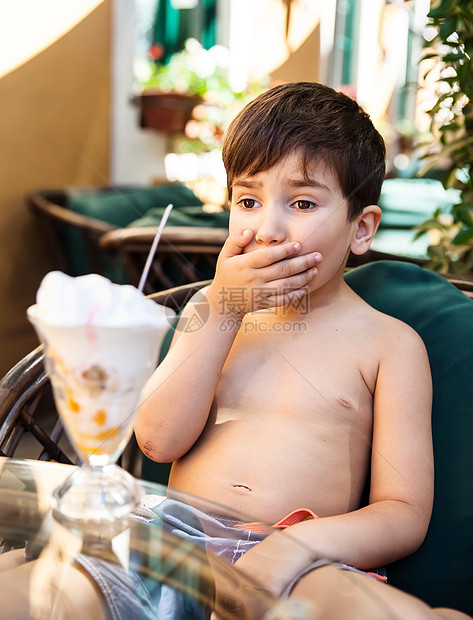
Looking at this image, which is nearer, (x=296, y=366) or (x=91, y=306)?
(x=91, y=306)

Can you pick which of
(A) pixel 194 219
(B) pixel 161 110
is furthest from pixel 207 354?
(B) pixel 161 110

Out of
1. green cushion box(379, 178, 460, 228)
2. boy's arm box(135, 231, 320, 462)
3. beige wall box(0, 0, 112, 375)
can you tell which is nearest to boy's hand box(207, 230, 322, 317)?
boy's arm box(135, 231, 320, 462)

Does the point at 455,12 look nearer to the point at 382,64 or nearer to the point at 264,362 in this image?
the point at 264,362

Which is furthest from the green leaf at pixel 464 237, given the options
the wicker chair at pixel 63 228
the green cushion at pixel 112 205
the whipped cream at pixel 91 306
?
the wicker chair at pixel 63 228

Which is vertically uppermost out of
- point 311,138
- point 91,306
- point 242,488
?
point 311,138

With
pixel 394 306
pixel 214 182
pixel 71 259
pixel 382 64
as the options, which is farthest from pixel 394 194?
pixel 382 64

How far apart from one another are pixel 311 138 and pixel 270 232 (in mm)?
163

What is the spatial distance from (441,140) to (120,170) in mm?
2207

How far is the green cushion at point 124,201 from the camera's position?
2.70 meters

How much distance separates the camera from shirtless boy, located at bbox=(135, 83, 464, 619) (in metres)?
0.94

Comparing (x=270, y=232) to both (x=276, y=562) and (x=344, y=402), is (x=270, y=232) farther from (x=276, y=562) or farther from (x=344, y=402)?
(x=276, y=562)

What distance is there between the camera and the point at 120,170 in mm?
3414

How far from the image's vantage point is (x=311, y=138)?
1009 millimetres

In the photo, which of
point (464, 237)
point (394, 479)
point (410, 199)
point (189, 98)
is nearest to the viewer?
point (394, 479)
